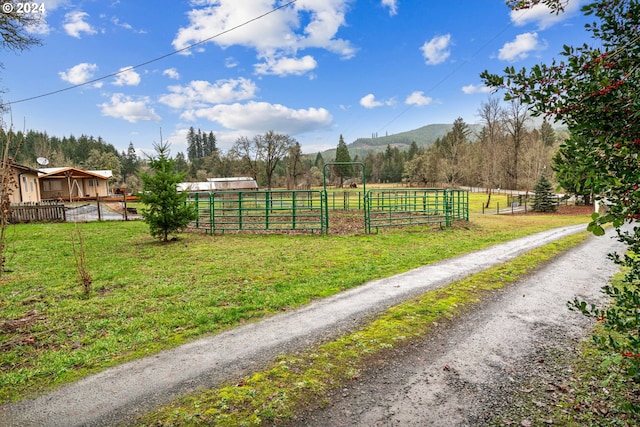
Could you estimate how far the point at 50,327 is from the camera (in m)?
4.99

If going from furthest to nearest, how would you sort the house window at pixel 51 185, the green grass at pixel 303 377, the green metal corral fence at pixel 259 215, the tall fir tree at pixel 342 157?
the tall fir tree at pixel 342 157 < the house window at pixel 51 185 < the green metal corral fence at pixel 259 215 < the green grass at pixel 303 377

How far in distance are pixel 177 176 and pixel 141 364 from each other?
8.86 m

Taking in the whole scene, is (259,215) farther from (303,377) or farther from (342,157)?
(342,157)

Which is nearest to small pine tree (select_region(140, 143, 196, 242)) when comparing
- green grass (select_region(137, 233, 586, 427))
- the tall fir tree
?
green grass (select_region(137, 233, 586, 427))

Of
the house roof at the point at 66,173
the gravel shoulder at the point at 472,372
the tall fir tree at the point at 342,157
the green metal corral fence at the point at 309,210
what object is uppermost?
the tall fir tree at the point at 342,157

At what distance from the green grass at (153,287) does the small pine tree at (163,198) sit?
31.9 inches

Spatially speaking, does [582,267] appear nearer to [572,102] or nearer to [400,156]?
[572,102]

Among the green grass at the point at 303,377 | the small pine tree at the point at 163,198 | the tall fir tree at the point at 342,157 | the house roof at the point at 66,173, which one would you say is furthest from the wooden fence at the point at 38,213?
the tall fir tree at the point at 342,157

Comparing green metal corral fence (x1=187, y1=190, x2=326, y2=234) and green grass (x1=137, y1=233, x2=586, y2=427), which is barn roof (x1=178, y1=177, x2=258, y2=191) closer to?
green metal corral fence (x1=187, y1=190, x2=326, y2=234)

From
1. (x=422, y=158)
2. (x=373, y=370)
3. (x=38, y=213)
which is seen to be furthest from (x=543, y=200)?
(x=422, y=158)

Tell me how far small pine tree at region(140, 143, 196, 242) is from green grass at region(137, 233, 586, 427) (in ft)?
29.9

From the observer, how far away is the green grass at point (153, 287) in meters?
4.29

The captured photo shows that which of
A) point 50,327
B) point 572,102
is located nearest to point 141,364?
point 50,327

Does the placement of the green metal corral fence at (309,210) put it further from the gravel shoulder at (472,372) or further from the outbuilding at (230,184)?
the outbuilding at (230,184)
